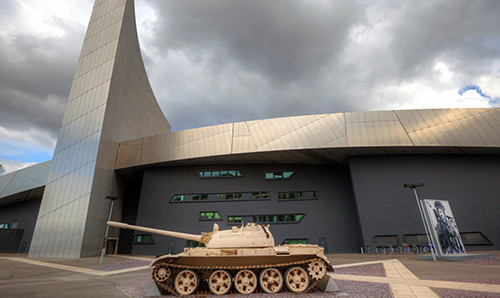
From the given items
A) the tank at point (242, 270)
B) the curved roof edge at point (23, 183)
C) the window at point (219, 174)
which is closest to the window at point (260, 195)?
the window at point (219, 174)

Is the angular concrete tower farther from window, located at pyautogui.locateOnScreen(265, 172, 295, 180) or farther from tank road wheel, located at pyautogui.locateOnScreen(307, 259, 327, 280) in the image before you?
tank road wheel, located at pyautogui.locateOnScreen(307, 259, 327, 280)

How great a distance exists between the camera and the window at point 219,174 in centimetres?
2394

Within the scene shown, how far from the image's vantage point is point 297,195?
2286 centimetres

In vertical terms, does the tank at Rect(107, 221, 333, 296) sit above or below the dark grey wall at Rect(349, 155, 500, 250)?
below

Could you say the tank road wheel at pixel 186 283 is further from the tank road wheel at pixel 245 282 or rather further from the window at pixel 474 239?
the window at pixel 474 239

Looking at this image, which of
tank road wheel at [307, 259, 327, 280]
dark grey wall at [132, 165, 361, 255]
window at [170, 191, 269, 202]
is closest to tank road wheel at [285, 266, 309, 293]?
tank road wheel at [307, 259, 327, 280]

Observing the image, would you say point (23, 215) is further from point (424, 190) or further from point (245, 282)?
point (424, 190)

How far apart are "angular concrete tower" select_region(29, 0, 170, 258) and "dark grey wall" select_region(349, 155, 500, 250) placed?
21.8 m

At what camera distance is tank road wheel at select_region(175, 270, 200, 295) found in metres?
6.82

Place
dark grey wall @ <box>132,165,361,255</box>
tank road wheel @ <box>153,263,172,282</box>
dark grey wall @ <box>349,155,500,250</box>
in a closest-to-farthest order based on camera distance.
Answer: tank road wheel @ <box>153,263,172,282</box>
dark grey wall @ <box>349,155,500,250</box>
dark grey wall @ <box>132,165,361,255</box>

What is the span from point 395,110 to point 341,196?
865 cm

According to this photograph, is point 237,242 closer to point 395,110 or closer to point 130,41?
point 395,110

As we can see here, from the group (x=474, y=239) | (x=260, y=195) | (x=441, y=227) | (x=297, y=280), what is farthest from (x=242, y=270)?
(x=474, y=239)

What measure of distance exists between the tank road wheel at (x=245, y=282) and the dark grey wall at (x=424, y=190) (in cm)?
1599
